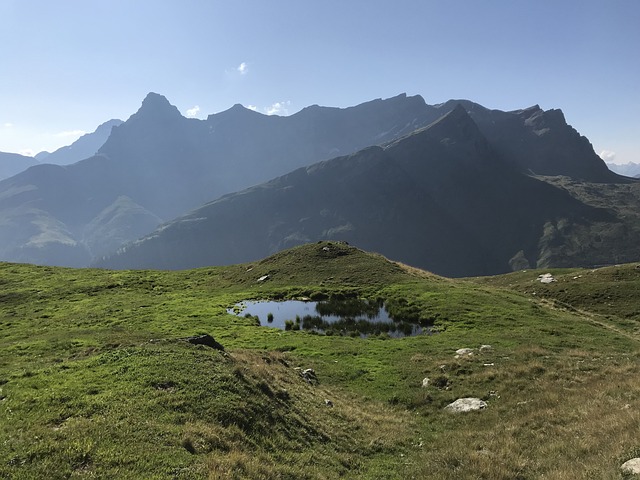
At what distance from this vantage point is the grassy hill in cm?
1371

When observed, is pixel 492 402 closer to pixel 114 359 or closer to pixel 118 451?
pixel 118 451

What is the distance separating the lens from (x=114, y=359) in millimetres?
21953

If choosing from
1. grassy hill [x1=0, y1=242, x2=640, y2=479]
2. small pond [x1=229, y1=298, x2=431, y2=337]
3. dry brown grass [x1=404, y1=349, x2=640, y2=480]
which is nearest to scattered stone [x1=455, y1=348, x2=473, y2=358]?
grassy hill [x1=0, y1=242, x2=640, y2=479]

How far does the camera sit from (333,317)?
174ft

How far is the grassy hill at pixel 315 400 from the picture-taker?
13711 mm

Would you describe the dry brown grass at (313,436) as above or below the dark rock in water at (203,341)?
below

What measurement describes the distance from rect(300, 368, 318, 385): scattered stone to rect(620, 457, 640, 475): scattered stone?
1885cm

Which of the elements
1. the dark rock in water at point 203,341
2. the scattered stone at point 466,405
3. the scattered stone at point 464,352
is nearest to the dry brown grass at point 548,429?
the scattered stone at point 466,405

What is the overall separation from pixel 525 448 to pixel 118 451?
57.3 feet

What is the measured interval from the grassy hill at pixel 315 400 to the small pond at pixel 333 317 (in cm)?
309

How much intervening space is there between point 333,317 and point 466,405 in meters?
29.2

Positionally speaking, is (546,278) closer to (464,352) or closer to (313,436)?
(464,352)

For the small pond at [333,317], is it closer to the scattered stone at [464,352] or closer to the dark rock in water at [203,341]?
the scattered stone at [464,352]

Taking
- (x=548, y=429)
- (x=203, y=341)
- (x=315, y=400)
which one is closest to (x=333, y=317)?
(x=203, y=341)
